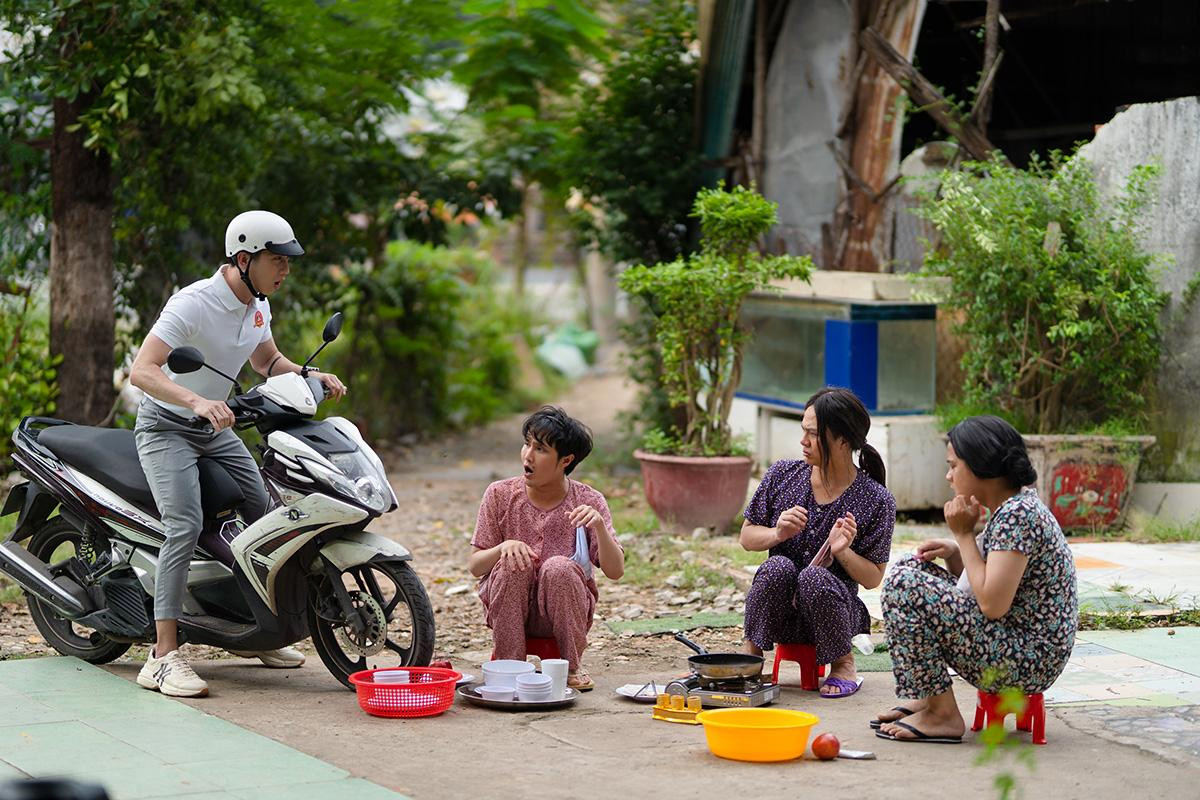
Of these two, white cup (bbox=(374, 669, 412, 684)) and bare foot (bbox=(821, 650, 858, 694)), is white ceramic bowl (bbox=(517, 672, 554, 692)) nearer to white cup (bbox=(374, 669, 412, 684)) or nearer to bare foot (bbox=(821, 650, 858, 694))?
white cup (bbox=(374, 669, 412, 684))

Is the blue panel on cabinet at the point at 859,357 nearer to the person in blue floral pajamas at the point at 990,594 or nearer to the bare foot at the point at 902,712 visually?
the bare foot at the point at 902,712

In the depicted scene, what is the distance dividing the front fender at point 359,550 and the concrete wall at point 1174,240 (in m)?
5.21

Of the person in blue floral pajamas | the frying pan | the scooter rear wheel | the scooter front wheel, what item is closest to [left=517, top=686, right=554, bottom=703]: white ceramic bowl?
→ the scooter front wheel

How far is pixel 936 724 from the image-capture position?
4434 mm

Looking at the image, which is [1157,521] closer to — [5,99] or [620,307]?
[5,99]

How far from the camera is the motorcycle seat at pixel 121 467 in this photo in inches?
207

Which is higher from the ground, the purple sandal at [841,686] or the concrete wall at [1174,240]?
the concrete wall at [1174,240]

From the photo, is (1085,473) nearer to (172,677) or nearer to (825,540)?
(825,540)

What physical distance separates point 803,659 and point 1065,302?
11.9 feet

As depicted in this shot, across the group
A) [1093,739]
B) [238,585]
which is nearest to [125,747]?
[238,585]

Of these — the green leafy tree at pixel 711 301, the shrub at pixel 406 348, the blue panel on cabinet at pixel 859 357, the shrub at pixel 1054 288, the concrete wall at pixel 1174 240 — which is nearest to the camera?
the shrub at pixel 1054 288

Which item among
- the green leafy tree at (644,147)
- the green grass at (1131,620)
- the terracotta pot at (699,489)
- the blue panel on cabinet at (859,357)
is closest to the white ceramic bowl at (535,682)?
the green grass at (1131,620)

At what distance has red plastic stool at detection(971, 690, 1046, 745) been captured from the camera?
14.4 ft

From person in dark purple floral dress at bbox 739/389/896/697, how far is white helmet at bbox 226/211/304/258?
1905 millimetres
